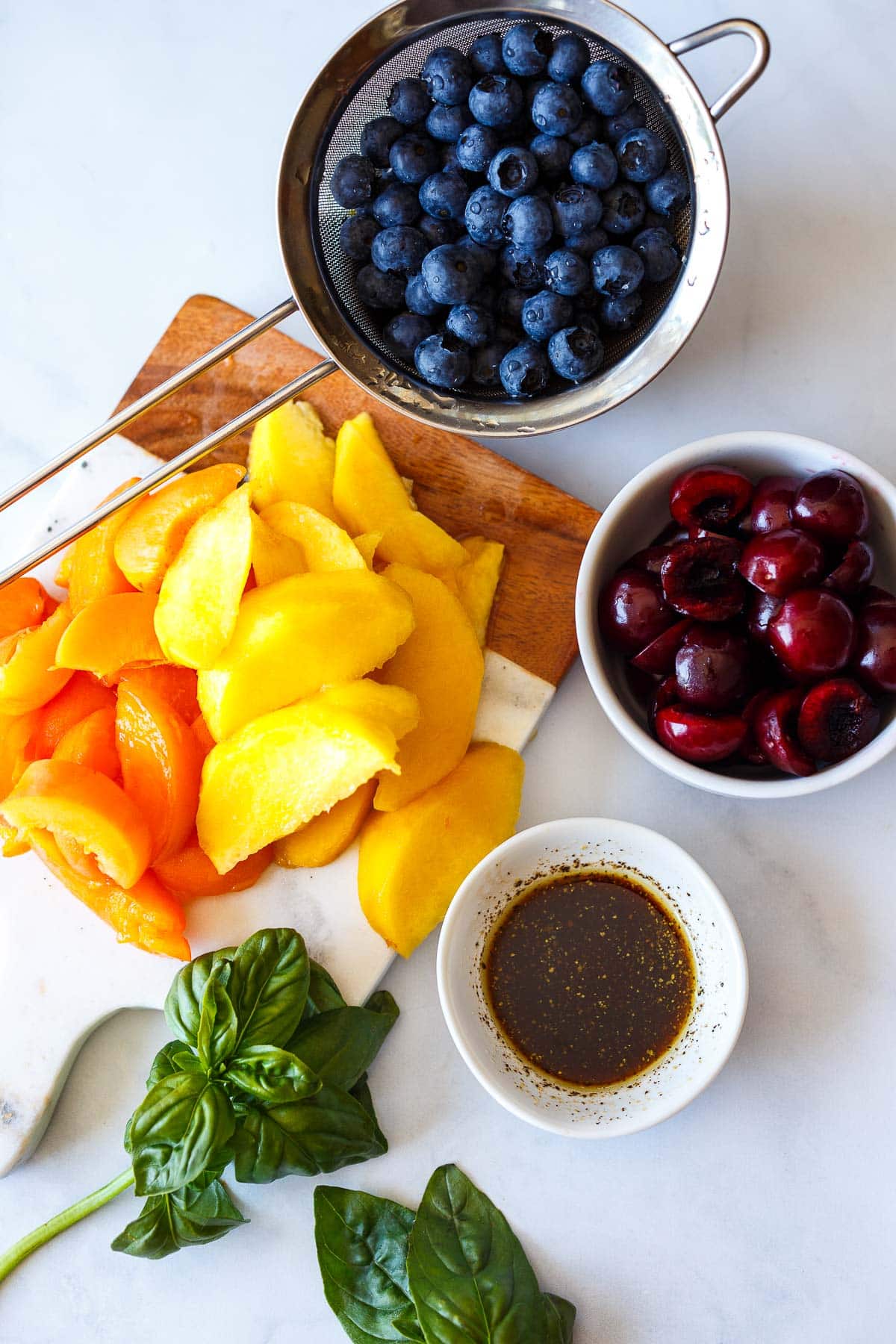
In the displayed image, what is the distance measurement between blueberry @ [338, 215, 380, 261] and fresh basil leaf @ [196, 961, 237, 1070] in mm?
927

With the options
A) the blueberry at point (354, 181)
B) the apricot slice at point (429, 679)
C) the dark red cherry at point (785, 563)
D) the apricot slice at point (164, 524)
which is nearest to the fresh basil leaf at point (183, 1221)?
the apricot slice at point (429, 679)

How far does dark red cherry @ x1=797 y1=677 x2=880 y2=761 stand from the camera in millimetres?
1188

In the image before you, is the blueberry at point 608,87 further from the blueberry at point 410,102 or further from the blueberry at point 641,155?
the blueberry at point 410,102

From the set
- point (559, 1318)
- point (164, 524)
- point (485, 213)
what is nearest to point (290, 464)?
point (164, 524)

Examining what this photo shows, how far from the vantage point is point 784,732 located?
47.3 inches

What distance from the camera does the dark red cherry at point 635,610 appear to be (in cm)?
126

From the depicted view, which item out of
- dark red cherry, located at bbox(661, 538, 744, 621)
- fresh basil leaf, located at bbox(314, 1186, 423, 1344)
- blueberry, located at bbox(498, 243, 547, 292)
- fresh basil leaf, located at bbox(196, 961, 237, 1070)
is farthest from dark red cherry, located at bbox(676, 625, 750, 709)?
fresh basil leaf, located at bbox(314, 1186, 423, 1344)

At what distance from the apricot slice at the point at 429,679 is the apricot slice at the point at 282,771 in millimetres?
101

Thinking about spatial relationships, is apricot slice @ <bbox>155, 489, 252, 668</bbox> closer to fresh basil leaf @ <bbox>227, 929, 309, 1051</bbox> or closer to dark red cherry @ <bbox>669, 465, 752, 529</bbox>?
fresh basil leaf @ <bbox>227, 929, 309, 1051</bbox>

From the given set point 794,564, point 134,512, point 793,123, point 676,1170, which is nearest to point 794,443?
point 794,564

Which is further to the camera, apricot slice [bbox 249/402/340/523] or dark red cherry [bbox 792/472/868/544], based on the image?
apricot slice [bbox 249/402/340/523]

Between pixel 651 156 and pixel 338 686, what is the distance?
72 cm

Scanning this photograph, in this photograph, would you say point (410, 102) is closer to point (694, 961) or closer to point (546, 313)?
point (546, 313)

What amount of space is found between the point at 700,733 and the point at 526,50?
0.83 meters
